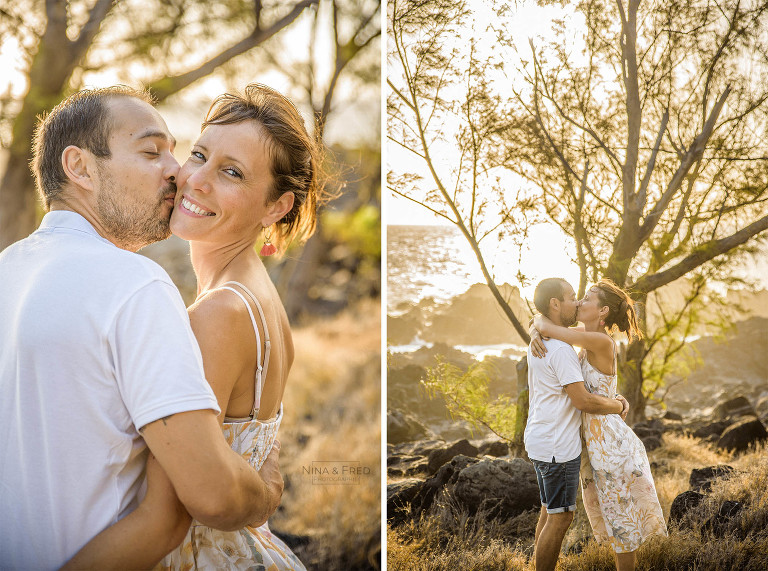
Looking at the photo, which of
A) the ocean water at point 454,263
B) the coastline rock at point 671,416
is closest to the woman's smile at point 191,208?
the ocean water at point 454,263

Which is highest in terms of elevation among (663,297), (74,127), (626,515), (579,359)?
(74,127)

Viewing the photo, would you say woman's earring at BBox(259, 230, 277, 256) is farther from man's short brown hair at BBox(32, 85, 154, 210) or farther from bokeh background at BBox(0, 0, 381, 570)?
bokeh background at BBox(0, 0, 381, 570)

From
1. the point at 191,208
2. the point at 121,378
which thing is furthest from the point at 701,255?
the point at 121,378

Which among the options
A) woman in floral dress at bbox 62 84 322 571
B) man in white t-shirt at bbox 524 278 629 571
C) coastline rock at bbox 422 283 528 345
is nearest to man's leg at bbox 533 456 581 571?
man in white t-shirt at bbox 524 278 629 571

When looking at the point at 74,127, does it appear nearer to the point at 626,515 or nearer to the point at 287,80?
the point at 287,80

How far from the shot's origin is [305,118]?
309 cm

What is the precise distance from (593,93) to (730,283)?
3.03 ft

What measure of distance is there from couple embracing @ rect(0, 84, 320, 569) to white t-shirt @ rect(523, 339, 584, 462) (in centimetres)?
110

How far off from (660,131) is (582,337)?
866 mm

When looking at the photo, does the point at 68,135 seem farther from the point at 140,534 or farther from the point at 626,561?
the point at 626,561

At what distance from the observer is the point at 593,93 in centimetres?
243

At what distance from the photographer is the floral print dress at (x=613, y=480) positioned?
7.29ft

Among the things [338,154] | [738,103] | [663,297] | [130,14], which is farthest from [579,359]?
[130,14]

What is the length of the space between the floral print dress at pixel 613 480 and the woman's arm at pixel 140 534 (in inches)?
60.1
